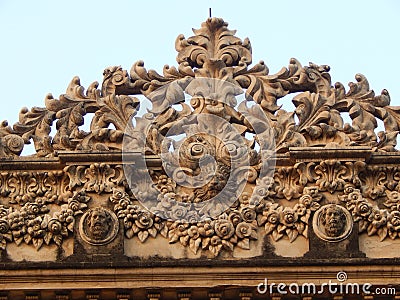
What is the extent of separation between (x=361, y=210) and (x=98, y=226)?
137 inches

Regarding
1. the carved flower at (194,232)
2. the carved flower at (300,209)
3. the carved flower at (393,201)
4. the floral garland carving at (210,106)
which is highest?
the floral garland carving at (210,106)

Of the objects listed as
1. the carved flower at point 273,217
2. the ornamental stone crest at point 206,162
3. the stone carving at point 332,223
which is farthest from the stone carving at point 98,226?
the stone carving at point 332,223

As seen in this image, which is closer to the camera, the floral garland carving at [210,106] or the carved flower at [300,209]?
the carved flower at [300,209]

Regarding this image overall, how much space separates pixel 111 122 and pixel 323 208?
309 cm

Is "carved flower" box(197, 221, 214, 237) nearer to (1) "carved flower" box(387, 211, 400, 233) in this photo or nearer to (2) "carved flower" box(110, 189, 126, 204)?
(2) "carved flower" box(110, 189, 126, 204)

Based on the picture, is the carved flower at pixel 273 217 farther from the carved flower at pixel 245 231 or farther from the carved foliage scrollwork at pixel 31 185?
the carved foliage scrollwork at pixel 31 185

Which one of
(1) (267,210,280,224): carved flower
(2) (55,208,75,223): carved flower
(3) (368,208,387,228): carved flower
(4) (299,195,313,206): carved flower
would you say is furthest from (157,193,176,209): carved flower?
(3) (368,208,387,228): carved flower

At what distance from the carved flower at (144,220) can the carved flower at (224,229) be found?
88cm

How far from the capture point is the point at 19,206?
31.7 metres

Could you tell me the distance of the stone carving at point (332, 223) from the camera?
1233 inches

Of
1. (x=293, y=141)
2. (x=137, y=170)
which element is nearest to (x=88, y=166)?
(x=137, y=170)

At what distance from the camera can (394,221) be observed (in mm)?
31422

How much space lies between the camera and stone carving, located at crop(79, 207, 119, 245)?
3133 cm

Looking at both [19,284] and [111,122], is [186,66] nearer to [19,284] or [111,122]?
[111,122]
